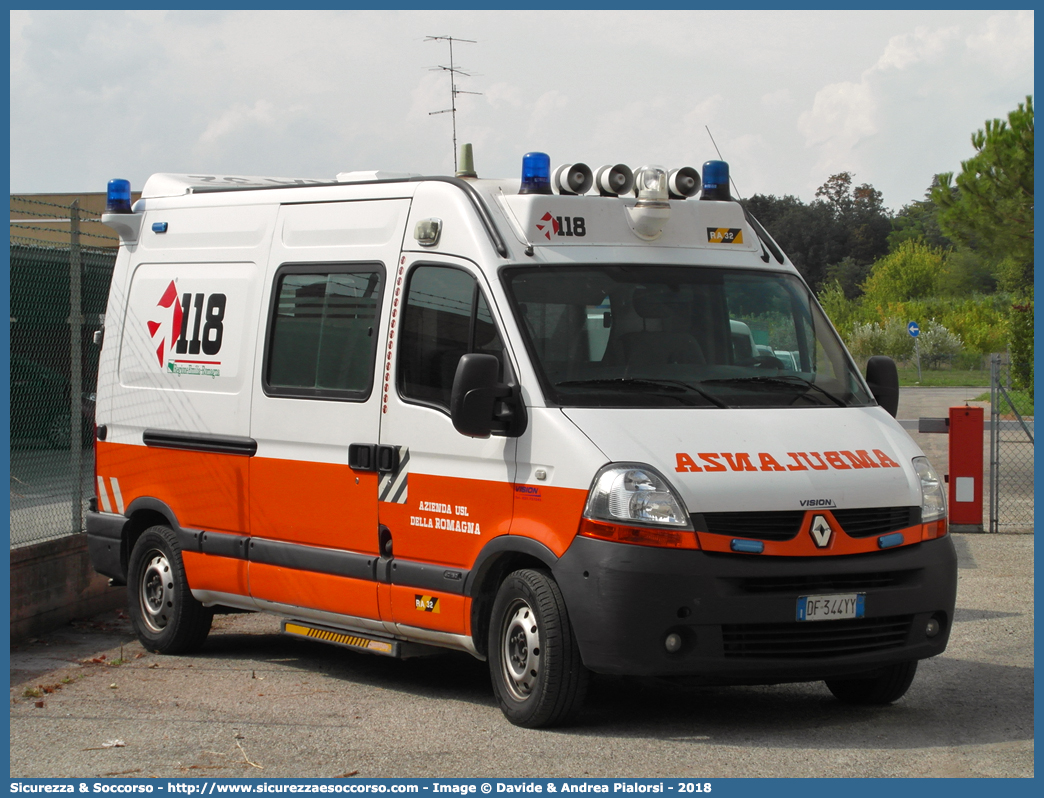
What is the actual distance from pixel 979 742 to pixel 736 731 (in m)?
1.09

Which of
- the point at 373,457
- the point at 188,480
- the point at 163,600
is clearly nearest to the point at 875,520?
the point at 373,457

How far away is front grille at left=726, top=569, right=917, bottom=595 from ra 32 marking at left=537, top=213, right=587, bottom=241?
6.73 feet

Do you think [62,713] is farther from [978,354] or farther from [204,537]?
[978,354]

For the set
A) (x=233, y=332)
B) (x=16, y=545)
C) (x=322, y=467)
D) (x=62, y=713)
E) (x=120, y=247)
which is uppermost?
(x=120, y=247)

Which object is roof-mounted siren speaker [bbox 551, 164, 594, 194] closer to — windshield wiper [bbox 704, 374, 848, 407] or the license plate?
windshield wiper [bbox 704, 374, 848, 407]

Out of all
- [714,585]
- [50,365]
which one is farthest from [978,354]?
[714,585]

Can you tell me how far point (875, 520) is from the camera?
668 centimetres

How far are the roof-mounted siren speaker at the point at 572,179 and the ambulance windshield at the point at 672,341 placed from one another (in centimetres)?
46

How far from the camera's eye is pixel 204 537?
8.76m

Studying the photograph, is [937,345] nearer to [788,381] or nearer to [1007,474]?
[1007,474]

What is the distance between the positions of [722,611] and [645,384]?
3.86 feet

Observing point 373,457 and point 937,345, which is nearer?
point 373,457

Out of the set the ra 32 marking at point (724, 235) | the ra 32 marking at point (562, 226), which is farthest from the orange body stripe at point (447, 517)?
the ra 32 marking at point (724, 235)

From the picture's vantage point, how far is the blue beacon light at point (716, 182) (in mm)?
7973
